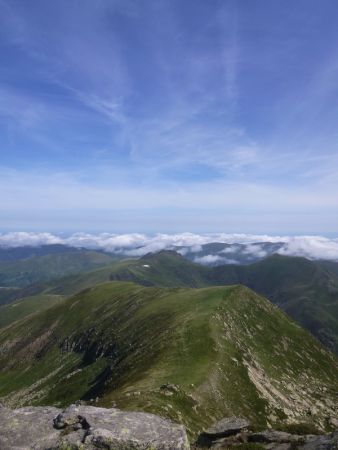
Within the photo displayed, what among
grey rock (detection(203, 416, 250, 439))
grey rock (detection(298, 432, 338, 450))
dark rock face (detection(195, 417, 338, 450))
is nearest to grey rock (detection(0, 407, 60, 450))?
dark rock face (detection(195, 417, 338, 450))

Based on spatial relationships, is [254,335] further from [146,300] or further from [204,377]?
[146,300]

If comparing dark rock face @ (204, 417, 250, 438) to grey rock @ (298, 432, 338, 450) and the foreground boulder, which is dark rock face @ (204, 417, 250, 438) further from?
the foreground boulder

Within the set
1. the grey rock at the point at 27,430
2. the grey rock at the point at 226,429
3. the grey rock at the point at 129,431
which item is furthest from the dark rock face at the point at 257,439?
the grey rock at the point at 27,430

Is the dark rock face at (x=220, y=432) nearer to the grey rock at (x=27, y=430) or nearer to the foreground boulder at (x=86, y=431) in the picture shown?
the foreground boulder at (x=86, y=431)

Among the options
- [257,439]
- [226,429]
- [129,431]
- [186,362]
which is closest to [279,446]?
[257,439]

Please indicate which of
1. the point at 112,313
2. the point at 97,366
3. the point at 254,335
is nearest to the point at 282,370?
the point at 254,335
